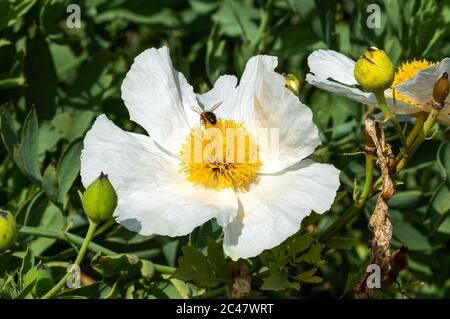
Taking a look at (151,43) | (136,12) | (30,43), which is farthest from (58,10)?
(151,43)

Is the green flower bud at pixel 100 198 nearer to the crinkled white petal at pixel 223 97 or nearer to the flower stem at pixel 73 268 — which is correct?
the flower stem at pixel 73 268

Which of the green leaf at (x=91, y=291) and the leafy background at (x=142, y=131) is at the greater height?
the leafy background at (x=142, y=131)

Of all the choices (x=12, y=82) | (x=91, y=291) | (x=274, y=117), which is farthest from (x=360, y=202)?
(x=12, y=82)

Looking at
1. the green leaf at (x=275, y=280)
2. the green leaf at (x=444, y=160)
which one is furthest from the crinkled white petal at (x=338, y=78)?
the green leaf at (x=275, y=280)

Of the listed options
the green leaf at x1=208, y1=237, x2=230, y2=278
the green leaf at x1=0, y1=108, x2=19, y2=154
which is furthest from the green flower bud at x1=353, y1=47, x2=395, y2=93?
the green leaf at x1=0, y1=108, x2=19, y2=154

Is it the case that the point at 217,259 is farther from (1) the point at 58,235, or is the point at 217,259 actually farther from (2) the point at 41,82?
(2) the point at 41,82

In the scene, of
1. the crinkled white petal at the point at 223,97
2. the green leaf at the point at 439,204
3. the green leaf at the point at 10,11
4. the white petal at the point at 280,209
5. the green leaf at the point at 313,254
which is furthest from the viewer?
the green leaf at the point at 10,11

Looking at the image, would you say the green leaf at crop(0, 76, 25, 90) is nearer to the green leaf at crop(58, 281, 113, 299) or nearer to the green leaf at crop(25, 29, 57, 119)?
the green leaf at crop(25, 29, 57, 119)
